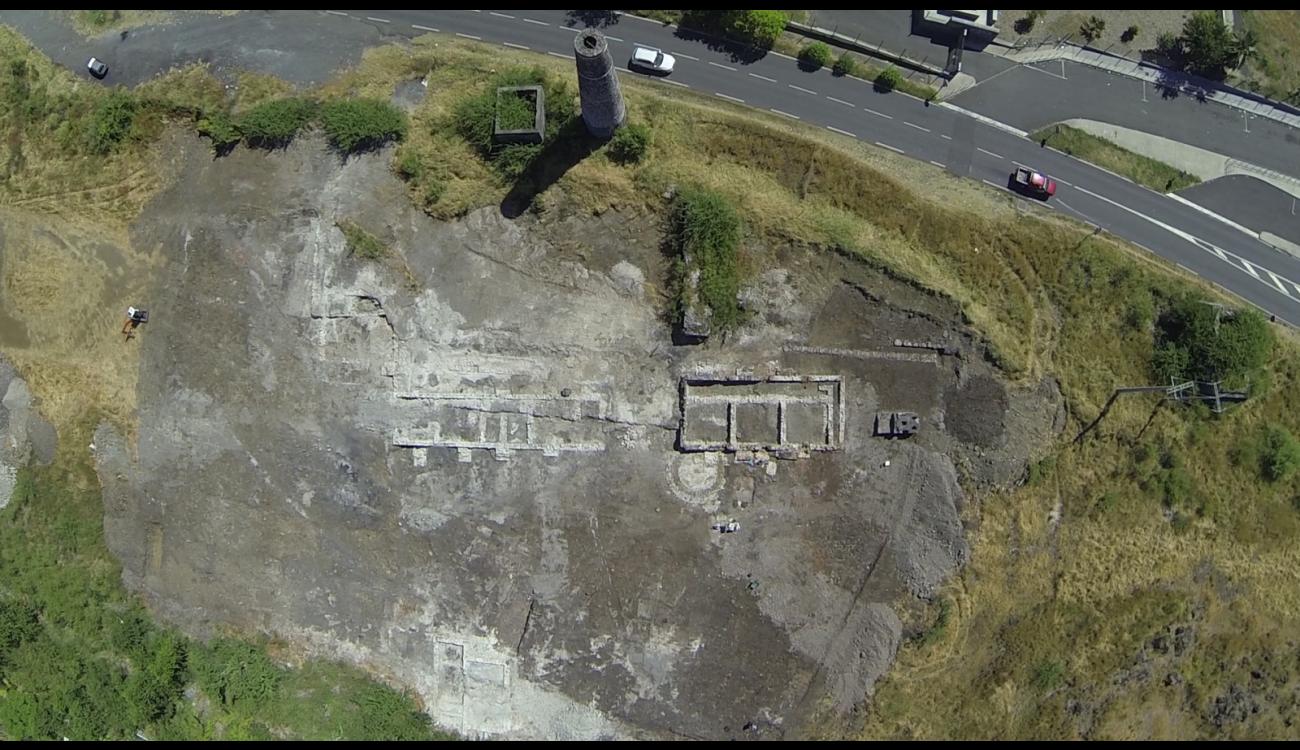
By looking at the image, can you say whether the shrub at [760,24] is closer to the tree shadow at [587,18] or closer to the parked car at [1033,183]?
the tree shadow at [587,18]

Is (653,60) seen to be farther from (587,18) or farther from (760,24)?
(760,24)

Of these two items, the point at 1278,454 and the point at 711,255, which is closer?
the point at 711,255

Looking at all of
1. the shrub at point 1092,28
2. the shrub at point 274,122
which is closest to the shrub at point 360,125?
the shrub at point 274,122

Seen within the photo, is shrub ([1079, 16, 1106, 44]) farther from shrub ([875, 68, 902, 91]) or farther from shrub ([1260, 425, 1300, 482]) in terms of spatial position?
shrub ([1260, 425, 1300, 482])

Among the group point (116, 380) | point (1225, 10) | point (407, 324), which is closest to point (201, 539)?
point (116, 380)

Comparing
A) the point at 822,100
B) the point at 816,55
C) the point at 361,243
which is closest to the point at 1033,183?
the point at 822,100

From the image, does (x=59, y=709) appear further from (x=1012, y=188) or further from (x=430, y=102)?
(x=1012, y=188)
